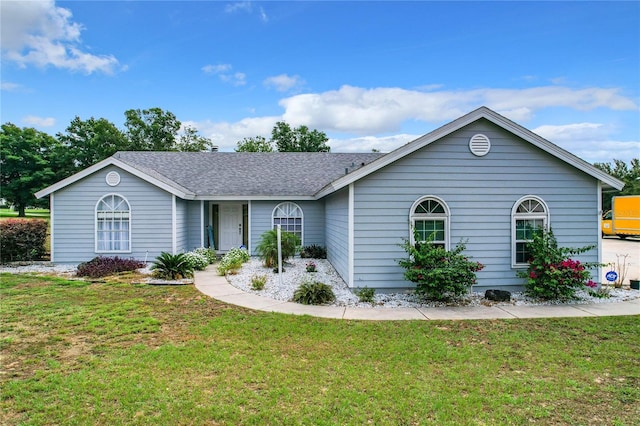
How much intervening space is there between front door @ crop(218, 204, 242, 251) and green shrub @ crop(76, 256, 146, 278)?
4321mm

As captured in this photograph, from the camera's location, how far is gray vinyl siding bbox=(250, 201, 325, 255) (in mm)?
14945

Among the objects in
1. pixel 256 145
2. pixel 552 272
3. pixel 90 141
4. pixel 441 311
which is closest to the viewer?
pixel 441 311

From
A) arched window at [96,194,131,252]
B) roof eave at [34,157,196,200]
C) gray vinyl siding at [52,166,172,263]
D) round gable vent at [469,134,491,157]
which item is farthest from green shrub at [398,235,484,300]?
arched window at [96,194,131,252]

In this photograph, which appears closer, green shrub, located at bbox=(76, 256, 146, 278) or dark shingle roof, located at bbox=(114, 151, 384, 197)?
green shrub, located at bbox=(76, 256, 146, 278)

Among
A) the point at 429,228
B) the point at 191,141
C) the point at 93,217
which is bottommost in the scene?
the point at 429,228

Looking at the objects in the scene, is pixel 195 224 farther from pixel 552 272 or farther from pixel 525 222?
pixel 552 272

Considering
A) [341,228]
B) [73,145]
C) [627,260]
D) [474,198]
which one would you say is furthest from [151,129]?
[627,260]

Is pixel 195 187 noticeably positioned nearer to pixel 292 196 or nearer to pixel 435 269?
pixel 292 196

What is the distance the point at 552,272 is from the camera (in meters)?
7.65

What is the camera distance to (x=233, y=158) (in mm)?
18516

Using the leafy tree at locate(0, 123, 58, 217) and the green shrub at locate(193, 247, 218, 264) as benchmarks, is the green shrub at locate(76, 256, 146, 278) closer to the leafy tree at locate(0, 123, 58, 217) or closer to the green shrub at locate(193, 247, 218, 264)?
the green shrub at locate(193, 247, 218, 264)

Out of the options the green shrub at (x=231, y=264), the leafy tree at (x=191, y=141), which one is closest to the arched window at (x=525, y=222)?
the green shrub at (x=231, y=264)

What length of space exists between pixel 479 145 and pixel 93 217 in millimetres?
12805

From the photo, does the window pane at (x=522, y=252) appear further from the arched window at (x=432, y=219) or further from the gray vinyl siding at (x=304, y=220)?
the gray vinyl siding at (x=304, y=220)
